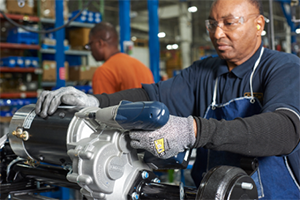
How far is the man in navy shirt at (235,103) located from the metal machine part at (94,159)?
70 millimetres

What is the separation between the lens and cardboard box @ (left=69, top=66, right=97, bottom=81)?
22.0 feet

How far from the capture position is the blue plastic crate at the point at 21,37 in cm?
605

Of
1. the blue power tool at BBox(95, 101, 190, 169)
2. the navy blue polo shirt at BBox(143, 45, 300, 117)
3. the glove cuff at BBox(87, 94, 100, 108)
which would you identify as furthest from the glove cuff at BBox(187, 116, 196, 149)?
the glove cuff at BBox(87, 94, 100, 108)

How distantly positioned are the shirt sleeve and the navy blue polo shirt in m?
0.08

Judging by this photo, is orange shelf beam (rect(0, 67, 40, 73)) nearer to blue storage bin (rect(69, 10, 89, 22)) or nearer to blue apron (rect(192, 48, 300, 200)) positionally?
blue storage bin (rect(69, 10, 89, 22))

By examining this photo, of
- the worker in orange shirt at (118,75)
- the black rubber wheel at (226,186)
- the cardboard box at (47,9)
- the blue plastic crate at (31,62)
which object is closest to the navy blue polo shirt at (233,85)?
the black rubber wheel at (226,186)

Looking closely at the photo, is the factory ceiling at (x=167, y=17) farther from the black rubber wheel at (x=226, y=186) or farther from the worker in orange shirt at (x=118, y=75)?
the black rubber wheel at (x=226, y=186)

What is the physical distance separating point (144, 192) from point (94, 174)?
19 centimetres

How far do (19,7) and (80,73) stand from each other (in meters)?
1.69

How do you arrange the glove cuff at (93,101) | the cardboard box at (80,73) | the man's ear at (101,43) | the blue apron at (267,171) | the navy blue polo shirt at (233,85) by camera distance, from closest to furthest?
1. the navy blue polo shirt at (233,85)
2. the blue apron at (267,171)
3. the glove cuff at (93,101)
4. the man's ear at (101,43)
5. the cardboard box at (80,73)

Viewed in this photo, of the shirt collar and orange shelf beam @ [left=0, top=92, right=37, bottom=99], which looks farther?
orange shelf beam @ [left=0, top=92, right=37, bottom=99]

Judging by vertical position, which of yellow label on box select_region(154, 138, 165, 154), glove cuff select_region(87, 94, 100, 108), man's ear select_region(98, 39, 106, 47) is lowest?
yellow label on box select_region(154, 138, 165, 154)

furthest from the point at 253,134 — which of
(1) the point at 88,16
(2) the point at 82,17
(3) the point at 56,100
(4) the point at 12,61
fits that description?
(1) the point at 88,16

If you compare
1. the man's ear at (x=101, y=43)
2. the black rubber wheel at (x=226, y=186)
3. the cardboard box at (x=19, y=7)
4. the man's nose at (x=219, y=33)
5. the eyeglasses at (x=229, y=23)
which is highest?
the cardboard box at (x=19, y=7)
